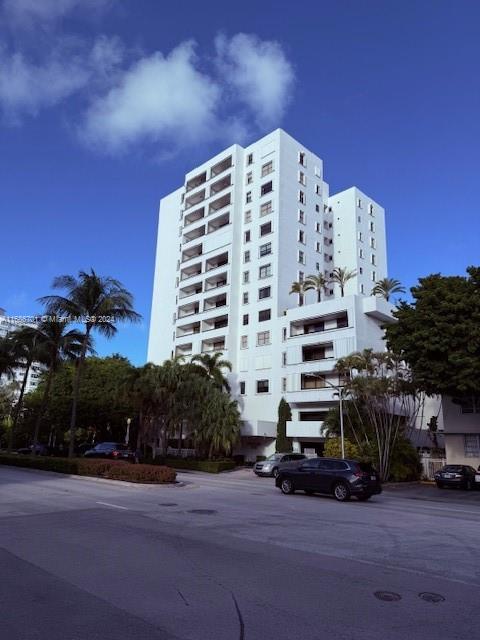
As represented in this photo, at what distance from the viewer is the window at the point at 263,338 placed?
5325 centimetres

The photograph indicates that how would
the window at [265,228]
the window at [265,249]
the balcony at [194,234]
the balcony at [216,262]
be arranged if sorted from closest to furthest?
the window at [265,249]
the window at [265,228]
the balcony at [216,262]
the balcony at [194,234]

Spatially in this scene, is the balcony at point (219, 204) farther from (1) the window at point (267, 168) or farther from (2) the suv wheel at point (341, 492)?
(2) the suv wheel at point (341, 492)

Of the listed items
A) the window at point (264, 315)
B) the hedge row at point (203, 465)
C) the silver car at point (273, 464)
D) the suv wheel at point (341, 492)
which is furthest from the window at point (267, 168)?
the suv wheel at point (341, 492)

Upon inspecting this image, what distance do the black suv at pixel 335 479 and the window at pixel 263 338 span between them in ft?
102

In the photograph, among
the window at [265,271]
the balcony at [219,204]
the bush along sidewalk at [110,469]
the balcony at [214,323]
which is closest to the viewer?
the bush along sidewalk at [110,469]

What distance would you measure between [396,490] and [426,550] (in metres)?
21.1

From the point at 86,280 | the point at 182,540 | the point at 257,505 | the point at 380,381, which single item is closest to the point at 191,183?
the point at 86,280

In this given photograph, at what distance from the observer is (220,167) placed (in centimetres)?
6625

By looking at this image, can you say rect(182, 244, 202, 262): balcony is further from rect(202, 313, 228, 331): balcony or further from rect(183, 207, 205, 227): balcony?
rect(202, 313, 228, 331): balcony

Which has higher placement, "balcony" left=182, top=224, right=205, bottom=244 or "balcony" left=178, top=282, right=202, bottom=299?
"balcony" left=182, top=224, right=205, bottom=244

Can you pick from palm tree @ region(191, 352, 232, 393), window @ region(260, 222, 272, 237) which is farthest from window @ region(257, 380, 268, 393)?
window @ region(260, 222, 272, 237)

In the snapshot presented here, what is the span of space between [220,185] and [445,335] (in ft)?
146

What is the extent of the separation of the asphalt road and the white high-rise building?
32.1m

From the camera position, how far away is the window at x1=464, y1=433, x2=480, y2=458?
33.8 meters
